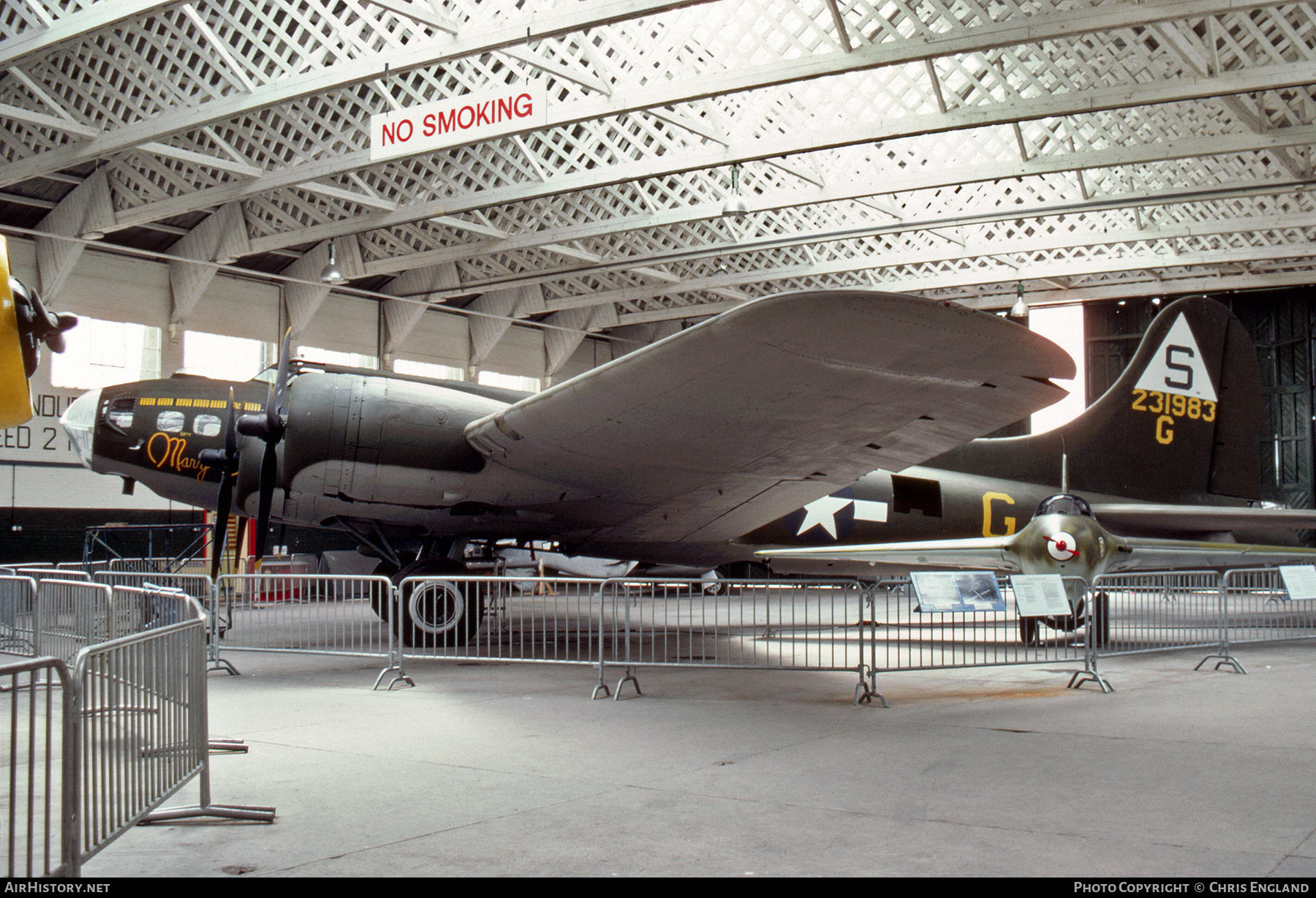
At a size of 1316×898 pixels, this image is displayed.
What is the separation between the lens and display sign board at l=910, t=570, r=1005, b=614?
25.1ft

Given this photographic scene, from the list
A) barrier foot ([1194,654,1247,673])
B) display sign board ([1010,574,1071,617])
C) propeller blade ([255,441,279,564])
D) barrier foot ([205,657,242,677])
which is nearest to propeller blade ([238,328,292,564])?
propeller blade ([255,441,279,564])

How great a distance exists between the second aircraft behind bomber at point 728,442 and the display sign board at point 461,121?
3547 millimetres

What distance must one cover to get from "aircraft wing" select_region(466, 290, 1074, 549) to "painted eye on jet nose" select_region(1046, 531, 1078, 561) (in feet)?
8.29

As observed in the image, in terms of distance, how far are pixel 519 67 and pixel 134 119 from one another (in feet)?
20.0

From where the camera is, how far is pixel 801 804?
438cm

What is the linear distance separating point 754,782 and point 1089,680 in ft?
15.6

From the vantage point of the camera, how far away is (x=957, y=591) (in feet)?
25.6

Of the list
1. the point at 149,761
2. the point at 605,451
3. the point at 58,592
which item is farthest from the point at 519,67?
the point at 149,761

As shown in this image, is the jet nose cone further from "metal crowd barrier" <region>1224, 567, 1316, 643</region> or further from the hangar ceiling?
"metal crowd barrier" <region>1224, 567, 1316, 643</region>

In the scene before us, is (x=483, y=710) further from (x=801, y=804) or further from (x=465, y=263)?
(x=465, y=263)

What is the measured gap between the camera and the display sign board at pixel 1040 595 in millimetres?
8047

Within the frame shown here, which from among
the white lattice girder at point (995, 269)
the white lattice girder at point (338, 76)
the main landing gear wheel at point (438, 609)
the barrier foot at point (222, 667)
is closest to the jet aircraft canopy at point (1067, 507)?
the main landing gear wheel at point (438, 609)

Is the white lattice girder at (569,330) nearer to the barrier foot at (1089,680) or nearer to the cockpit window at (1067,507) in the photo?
the cockpit window at (1067,507)
